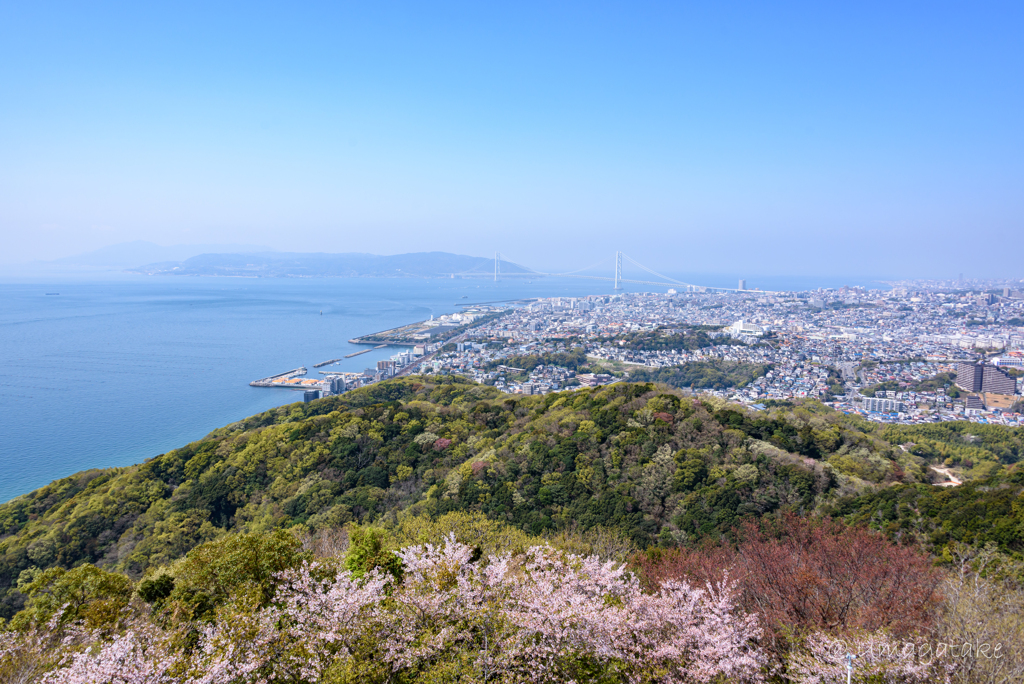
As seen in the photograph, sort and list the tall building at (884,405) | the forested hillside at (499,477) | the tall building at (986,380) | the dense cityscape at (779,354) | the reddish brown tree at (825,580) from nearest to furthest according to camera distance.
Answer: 1. the reddish brown tree at (825,580)
2. the forested hillside at (499,477)
3. the tall building at (884,405)
4. the tall building at (986,380)
5. the dense cityscape at (779,354)

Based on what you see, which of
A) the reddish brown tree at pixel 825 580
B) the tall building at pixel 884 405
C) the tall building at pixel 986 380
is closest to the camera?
the reddish brown tree at pixel 825 580

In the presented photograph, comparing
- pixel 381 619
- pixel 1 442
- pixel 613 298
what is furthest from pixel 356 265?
pixel 381 619

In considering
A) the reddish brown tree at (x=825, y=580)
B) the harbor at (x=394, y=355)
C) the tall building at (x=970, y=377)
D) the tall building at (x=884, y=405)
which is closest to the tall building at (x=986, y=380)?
the tall building at (x=970, y=377)

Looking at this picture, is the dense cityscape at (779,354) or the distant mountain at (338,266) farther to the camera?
the distant mountain at (338,266)

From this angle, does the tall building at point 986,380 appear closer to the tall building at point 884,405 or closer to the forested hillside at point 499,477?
the tall building at point 884,405

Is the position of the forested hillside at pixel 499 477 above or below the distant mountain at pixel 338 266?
below

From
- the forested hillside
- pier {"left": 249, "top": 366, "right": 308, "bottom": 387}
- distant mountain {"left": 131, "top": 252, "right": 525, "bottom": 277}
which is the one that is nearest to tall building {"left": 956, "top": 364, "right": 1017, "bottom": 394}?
the forested hillside
